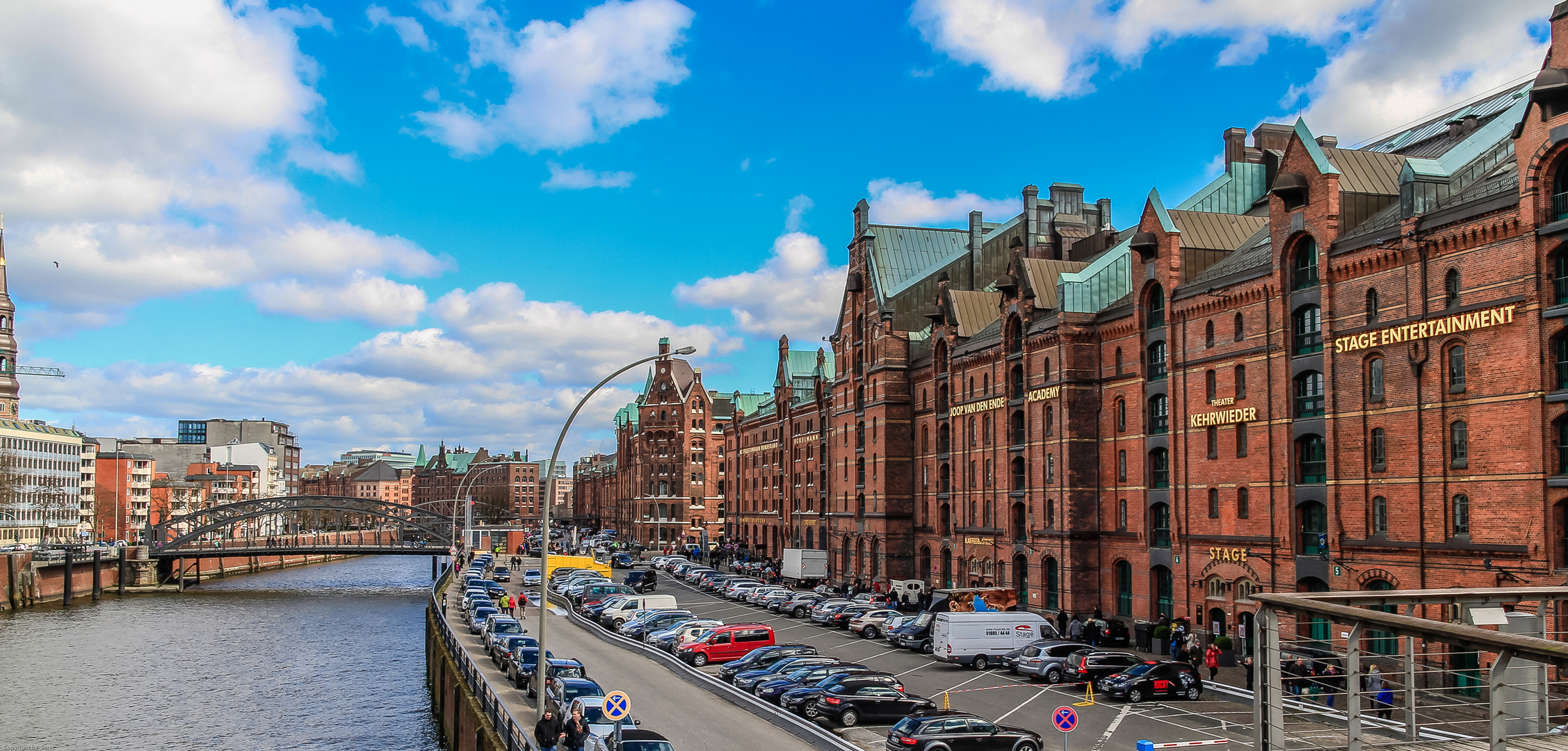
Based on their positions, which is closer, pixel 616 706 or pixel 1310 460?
pixel 616 706

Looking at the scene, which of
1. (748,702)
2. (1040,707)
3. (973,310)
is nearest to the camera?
(1040,707)

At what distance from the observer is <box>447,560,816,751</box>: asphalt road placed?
32.4m

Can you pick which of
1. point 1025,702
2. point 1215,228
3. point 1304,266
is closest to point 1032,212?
point 1215,228

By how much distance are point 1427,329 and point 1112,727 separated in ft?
52.2

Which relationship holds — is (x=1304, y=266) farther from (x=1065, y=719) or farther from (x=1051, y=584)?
(x=1065, y=719)

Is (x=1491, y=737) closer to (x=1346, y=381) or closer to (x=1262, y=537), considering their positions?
(x=1346, y=381)

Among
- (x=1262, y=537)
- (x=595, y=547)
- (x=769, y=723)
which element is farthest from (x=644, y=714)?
(x=595, y=547)

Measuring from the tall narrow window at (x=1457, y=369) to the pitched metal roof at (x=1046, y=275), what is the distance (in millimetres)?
23448

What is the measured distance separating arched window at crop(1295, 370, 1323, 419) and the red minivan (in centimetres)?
2217

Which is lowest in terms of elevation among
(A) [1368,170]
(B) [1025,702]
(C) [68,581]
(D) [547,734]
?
(C) [68,581]

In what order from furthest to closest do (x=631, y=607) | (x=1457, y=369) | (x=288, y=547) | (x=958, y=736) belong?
(x=288, y=547) → (x=631, y=607) → (x=1457, y=369) → (x=958, y=736)

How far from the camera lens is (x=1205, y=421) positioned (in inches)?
1879

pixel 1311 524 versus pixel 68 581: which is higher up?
pixel 1311 524

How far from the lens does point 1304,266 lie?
42.9 m
